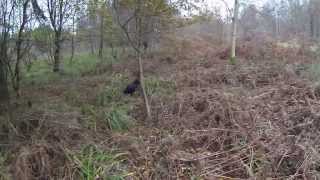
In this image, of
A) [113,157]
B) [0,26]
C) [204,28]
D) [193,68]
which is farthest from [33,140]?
[204,28]

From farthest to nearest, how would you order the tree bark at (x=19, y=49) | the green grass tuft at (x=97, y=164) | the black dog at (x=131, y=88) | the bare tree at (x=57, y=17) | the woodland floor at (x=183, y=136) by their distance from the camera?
the bare tree at (x=57, y=17) < the tree bark at (x=19, y=49) < the black dog at (x=131, y=88) < the woodland floor at (x=183, y=136) < the green grass tuft at (x=97, y=164)

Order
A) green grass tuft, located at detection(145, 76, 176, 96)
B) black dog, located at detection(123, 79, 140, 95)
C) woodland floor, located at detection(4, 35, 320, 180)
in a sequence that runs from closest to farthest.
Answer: woodland floor, located at detection(4, 35, 320, 180), green grass tuft, located at detection(145, 76, 176, 96), black dog, located at detection(123, 79, 140, 95)

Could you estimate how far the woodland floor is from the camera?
4203 mm

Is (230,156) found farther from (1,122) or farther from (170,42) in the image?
(170,42)

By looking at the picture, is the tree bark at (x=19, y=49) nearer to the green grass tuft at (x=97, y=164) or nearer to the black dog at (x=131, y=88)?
the black dog at (x=131, y=88)

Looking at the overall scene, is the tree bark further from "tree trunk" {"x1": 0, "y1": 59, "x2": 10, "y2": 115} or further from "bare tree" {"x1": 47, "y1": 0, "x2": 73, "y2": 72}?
"bare tree" {"x1": 47, "y1": 0, "x2": 73, "y2": 72}

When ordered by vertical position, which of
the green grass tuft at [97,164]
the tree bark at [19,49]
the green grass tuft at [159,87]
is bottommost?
the green grass tuft at [97,164]

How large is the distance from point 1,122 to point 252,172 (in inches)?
136

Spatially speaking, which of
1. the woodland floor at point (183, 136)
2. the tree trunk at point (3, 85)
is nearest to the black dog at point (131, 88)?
the woodland floor at point (183, 136)

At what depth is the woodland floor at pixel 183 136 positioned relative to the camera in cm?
420

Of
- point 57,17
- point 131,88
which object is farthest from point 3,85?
point 57,17

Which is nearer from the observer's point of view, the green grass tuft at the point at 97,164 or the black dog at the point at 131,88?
the green grass tuft at the point at 97,164

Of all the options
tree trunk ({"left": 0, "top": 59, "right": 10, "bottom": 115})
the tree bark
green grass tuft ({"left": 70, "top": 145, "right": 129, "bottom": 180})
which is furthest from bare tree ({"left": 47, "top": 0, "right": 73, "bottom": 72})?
green grass tuft ({"left": 70, "top": 145, "right": 129, "bottom": 180})

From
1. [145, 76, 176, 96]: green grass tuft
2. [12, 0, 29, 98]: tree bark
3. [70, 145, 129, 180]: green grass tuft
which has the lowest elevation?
[70, 145, 129, 180]: green grass tuft
